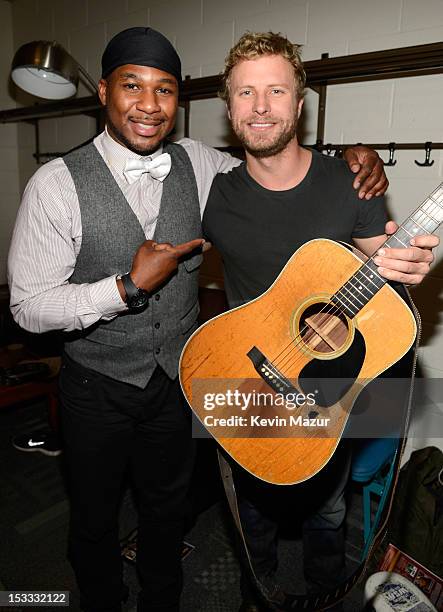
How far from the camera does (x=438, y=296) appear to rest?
7.62 ft

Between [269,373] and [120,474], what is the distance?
2.25 feet

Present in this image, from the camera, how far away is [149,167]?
1.49 m

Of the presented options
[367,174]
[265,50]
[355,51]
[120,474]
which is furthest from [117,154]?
[355,51]

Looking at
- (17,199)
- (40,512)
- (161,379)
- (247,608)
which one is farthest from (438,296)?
(17,199)

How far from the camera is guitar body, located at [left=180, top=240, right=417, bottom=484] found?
1296 millimetres

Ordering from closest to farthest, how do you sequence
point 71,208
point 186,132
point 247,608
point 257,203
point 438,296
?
point 71,208
point 257,203
point 247,608
point 438,296
point 186,132

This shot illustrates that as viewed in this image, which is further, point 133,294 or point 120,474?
point 120,474

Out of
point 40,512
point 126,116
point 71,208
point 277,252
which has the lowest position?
point 40,512

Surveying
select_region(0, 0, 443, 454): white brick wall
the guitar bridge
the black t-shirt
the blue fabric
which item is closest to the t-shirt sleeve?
the black t-shirt

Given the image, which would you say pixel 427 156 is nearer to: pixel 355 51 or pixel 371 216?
pixel 355 51

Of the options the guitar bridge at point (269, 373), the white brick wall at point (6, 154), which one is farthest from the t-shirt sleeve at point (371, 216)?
the white brick wall at point (6, 154)

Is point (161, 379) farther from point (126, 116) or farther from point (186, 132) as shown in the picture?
point (186, 132)

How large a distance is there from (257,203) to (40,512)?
1.93 m

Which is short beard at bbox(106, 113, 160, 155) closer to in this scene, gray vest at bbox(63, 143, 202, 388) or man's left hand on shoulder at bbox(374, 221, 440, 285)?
gray vest at bbox(63, 143, 202, 388)
